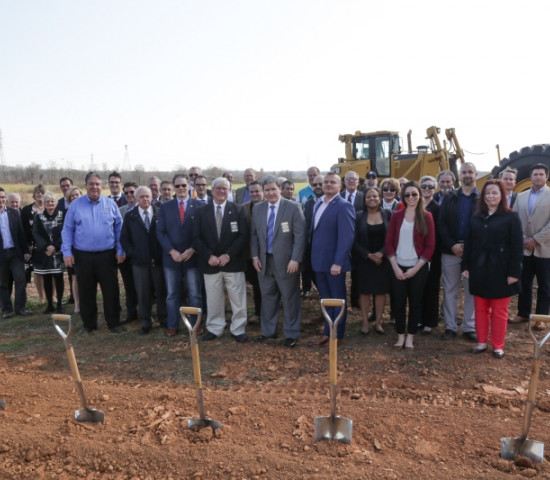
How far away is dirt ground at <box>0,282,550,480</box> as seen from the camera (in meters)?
3.12

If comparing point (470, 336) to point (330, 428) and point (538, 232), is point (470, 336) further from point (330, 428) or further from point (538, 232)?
point (330, 428)

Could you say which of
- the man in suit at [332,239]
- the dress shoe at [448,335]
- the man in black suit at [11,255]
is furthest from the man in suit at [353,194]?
the man in black suit at [11,255]

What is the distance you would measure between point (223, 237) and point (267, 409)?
243 centimetres

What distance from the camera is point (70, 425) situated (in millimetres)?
3666

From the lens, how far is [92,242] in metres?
6.00

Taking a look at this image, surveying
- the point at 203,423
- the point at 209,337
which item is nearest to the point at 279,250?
the point at 209,337

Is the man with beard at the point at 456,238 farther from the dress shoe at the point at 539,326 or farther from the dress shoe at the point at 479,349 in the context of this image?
the dress shoe at the point at 539,326

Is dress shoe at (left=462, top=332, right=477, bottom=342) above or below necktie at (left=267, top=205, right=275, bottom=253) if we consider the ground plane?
below

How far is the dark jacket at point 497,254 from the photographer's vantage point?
4.76 m

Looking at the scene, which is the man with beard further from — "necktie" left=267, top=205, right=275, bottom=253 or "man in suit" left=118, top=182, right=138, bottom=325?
"man in suit" left=118, top=182, right=138, bottom=325

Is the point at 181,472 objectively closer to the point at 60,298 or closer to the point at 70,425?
the point at 70,425

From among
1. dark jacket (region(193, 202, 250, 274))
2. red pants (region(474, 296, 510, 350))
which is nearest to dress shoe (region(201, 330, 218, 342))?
dark jacket (region(193, 202, 250, 274))

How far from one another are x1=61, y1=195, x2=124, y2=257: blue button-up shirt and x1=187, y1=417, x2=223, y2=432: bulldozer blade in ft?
10.8

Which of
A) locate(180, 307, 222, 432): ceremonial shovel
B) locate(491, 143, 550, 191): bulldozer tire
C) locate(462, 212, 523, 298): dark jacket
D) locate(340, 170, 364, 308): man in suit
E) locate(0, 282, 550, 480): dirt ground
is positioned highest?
locate(491, 143, 550, 191): bulldozer tire
